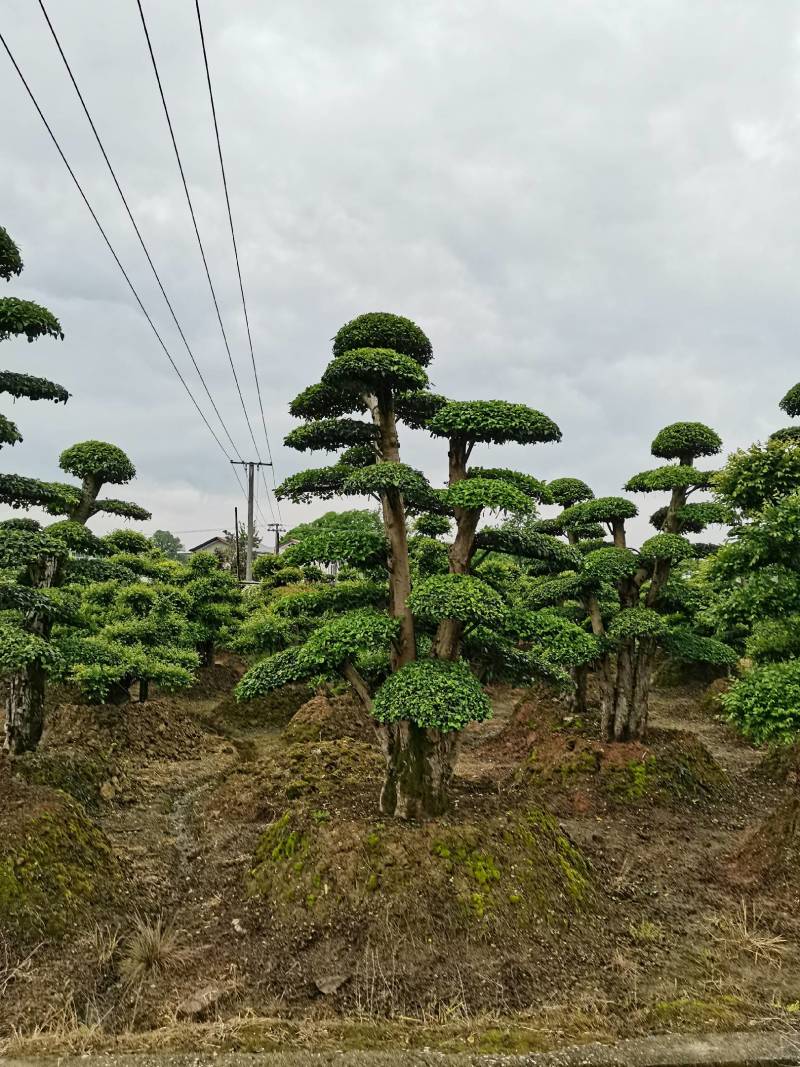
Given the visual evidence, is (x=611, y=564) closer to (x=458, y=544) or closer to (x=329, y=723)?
(x=458, y=544)

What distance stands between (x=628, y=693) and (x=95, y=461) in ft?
36.5

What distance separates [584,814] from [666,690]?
13694 millimetres

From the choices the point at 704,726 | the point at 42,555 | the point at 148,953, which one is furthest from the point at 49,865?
the point at 704,726

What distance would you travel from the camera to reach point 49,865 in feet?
23.0

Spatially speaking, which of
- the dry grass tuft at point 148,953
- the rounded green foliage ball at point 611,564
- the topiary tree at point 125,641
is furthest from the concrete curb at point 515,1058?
the rounded green foliage ball at point 611,564

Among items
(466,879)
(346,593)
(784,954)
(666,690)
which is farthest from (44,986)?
(666,690)

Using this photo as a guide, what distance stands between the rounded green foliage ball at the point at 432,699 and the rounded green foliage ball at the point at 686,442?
28.1ft

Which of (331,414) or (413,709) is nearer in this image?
(413,709)

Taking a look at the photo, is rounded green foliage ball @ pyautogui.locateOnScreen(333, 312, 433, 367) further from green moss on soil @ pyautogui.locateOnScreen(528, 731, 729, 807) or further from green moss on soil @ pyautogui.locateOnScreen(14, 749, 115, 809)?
Result: green moss on soil @ pyautogui.locateOnScreen(528, 731, 729, 807)

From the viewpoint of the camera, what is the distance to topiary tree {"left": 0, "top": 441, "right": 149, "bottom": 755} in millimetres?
8757

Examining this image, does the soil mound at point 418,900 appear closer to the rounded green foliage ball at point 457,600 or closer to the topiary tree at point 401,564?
the topiary tree at point 401,564

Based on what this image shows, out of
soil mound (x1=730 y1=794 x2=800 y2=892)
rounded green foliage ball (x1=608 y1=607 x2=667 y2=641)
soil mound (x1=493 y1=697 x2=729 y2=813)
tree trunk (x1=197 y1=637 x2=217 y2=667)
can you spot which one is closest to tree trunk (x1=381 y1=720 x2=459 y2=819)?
soil mound (x1=493 y1=697 x2=729 y2=813)

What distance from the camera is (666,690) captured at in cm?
2250

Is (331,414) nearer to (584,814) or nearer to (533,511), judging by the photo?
(533,511)
